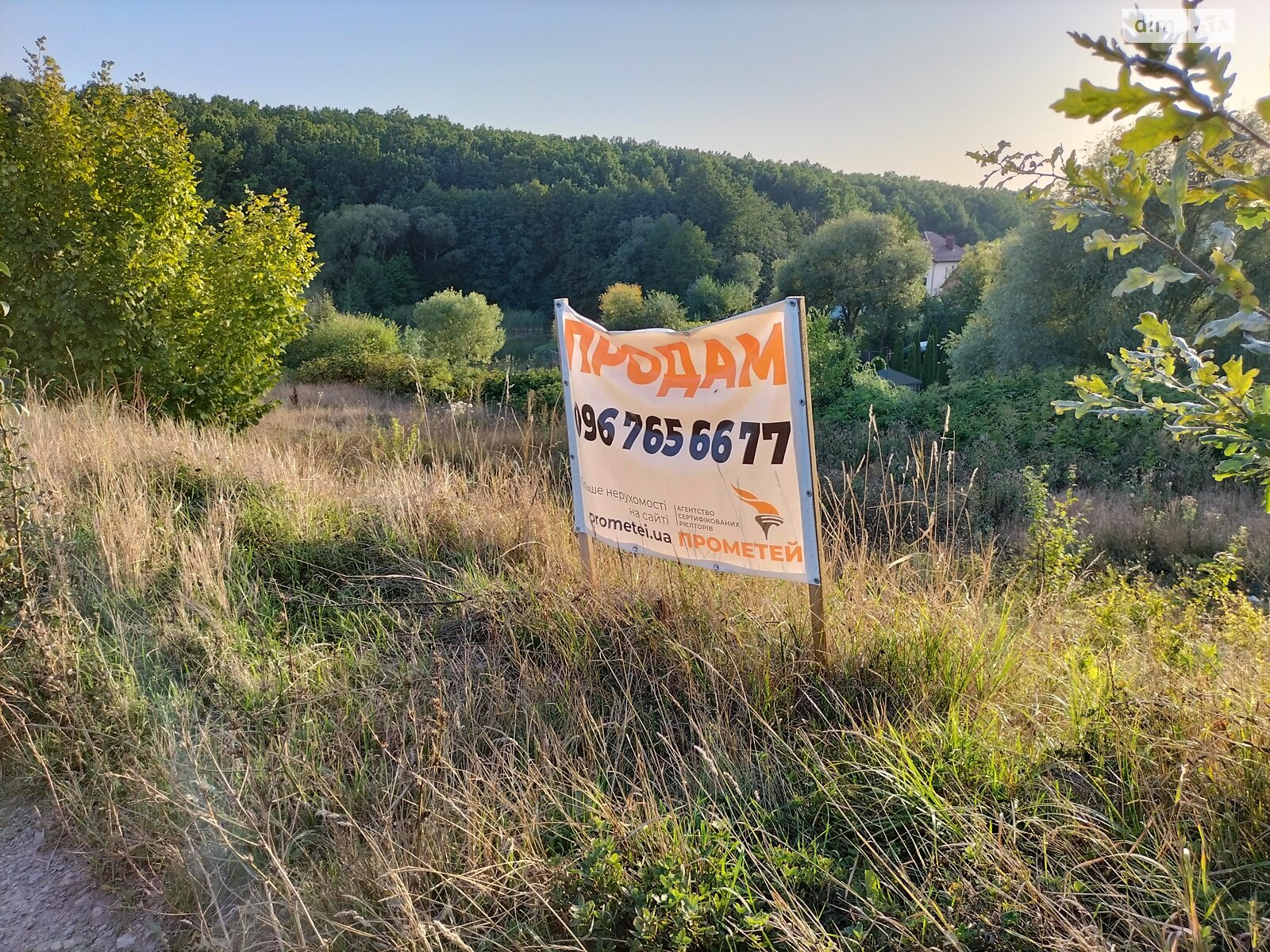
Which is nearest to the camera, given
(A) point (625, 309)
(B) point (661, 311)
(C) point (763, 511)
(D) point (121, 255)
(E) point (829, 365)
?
(C) point (763, 511)

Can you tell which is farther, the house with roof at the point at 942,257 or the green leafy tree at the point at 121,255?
the house with roof at the point at 942,257

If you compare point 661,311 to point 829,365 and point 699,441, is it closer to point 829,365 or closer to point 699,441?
point 829,365

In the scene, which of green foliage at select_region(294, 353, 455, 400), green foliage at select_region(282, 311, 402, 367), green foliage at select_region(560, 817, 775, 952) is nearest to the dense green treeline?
green foliage at select_region(282, 311, 402, 367)

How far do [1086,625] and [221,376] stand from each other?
9.75 metres

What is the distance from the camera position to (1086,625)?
135 inches

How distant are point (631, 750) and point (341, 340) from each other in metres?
34.9

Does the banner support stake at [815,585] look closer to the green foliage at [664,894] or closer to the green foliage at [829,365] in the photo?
the green foliage at [664,894]

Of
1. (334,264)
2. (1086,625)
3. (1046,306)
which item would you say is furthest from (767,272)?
(1086,625)

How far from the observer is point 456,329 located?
40969mm

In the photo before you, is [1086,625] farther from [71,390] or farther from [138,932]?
[71,390]

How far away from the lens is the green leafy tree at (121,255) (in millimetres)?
8195

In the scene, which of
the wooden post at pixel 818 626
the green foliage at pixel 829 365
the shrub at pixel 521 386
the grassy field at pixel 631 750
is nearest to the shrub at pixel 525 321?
the shrub at pixel 521 386

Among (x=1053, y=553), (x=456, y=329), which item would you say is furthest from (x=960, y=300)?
(x=1053, y=553)

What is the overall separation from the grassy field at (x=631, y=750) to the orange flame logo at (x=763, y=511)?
0.40 metres
